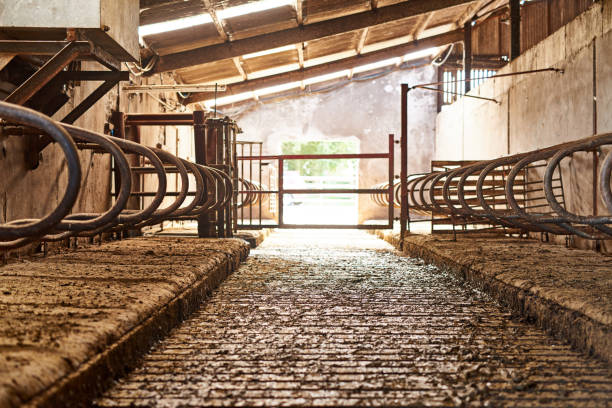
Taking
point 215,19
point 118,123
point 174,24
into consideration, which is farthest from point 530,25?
point 118,123

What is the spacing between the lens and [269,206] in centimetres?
1318

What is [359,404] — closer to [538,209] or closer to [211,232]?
[211,232]

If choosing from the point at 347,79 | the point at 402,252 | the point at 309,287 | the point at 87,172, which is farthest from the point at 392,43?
the point at 309,287

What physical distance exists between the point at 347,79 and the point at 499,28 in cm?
392

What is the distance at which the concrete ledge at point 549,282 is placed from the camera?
7.34ft

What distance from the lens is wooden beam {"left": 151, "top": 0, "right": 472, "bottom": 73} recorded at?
8398 mm

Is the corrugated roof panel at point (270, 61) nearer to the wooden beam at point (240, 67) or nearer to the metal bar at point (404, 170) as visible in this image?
the wooden beam at point (240, 67)

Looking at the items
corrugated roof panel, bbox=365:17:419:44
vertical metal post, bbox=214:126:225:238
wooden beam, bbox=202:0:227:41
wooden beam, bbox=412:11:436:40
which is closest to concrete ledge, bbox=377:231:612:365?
vertical metal post, bbox=214:126:225:238

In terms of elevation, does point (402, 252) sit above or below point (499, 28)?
below

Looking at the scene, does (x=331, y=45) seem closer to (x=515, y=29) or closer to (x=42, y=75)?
(x=515, y=29)

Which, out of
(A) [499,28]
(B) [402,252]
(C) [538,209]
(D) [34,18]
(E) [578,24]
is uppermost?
(A) [499,28]

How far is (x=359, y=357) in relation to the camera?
7.07 feet

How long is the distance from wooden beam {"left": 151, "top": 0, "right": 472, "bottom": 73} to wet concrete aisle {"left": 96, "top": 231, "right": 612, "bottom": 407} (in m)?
5.71

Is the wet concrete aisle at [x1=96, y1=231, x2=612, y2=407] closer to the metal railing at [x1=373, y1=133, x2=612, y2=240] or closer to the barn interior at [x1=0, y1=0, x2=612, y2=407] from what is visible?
the barn interior at [x1=0, y1=0, x2=612, y2=407]
